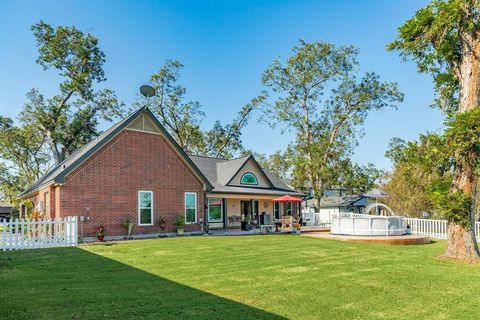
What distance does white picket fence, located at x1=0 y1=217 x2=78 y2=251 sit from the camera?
46.1 ft

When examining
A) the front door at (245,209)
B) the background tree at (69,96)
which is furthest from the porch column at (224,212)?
the background tree at (69,96)

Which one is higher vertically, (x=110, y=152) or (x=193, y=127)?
(x=193, y=127)

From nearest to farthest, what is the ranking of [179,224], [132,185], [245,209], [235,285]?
[235,285] → [132,185] → [179,224] → [245,209]

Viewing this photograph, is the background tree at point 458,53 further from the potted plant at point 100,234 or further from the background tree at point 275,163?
the background tree at point 275,163

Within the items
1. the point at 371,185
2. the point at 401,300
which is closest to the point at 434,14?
the point at 401,300

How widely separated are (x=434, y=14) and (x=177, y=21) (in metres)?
16.4

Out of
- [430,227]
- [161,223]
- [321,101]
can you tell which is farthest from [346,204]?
[161,223]

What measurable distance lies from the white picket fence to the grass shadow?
4.13 metres

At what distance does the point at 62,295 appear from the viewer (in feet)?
22.9

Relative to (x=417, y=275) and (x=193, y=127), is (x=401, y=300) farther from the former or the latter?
(x=193, y=127)

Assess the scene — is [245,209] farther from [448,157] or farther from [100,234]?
[448,157]

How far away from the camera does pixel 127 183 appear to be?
19.0 m

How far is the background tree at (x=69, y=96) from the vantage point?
36.9 meters

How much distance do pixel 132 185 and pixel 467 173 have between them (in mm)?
14846
